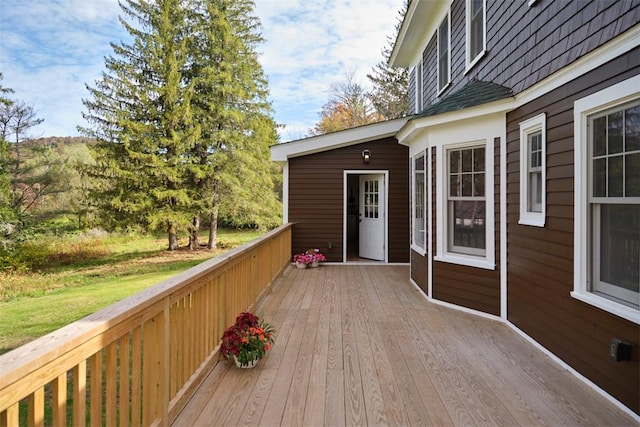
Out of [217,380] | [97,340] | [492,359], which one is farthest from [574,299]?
[97,340]

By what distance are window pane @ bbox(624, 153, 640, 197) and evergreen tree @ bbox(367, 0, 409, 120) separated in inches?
789

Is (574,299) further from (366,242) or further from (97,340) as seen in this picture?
(366,242)

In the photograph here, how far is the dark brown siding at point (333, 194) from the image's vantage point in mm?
8086

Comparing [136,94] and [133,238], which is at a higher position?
[136,94]

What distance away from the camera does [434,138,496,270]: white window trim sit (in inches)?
173

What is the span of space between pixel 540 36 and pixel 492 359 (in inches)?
111

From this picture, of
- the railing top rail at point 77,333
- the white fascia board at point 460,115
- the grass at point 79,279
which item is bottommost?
the grass at point 79,279

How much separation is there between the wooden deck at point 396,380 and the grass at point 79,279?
164 inches

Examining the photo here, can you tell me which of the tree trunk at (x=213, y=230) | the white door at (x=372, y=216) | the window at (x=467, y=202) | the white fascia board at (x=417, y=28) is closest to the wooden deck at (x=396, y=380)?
the window at (x=467, y=202)

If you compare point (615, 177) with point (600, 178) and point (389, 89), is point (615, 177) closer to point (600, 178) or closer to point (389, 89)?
point (600, 178)

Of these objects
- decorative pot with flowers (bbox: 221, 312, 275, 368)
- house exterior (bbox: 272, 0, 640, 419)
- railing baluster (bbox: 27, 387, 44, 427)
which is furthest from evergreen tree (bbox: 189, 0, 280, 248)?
railing baluster (bbox: 27, 387, 44, 427)

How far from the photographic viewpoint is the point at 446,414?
7.75ft

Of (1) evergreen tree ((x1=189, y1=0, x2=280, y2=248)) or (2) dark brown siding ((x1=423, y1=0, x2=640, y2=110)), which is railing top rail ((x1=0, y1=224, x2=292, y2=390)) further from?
(1) evergreen tree ((x1=189, y1=0, x2=280, y2=248))

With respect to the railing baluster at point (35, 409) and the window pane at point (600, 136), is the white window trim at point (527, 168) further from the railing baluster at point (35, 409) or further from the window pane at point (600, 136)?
the railing baluster at point (35, 409)
